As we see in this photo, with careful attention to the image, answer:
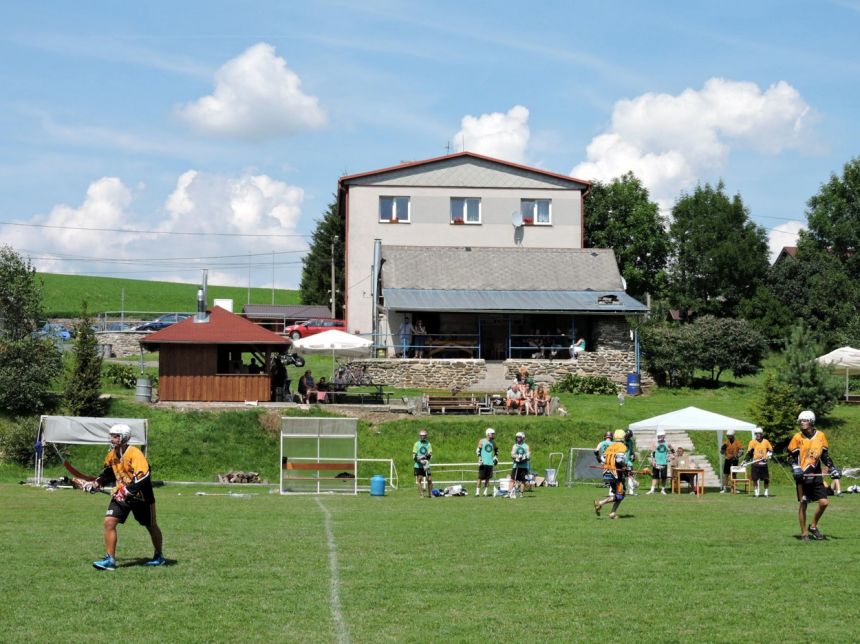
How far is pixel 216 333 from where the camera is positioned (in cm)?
3888

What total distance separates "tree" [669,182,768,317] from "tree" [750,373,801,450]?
36.1 m

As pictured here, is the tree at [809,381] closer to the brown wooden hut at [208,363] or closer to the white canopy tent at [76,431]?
the brown wooden hut at [208,363]

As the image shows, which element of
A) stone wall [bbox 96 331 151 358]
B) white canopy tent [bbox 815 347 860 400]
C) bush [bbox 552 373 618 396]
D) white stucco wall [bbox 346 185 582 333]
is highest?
white stucco wall [bbox 346 185 582 333]

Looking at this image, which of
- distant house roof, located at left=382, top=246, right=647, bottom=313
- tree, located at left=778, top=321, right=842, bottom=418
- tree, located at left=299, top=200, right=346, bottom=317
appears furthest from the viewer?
tree, located at left=299, top=200, right=346, bottom=317

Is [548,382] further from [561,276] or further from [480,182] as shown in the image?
[480,182]

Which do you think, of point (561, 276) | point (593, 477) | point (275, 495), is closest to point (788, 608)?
point (275, 495)

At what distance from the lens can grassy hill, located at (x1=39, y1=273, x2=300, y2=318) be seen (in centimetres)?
9525

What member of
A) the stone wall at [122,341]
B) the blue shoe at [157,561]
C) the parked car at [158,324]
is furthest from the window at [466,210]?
the blue shoe at [157,561]

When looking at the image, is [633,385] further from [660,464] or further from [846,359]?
[660,464]

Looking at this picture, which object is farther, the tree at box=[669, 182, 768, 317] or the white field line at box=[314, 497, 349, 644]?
the tree at box=[669, 182, 768, 317]

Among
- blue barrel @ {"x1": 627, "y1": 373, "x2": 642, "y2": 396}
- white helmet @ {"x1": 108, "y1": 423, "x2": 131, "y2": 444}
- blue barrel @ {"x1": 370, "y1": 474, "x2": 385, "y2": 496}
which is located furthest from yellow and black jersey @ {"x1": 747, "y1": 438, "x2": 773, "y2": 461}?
white helmet @ {"x1": 108, "y1": 423, "x2": 131, "y2": 444}

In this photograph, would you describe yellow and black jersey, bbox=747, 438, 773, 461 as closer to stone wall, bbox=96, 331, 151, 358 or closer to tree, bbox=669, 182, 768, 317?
stone wall, bbox=96, 331, 151, 358

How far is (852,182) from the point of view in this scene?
68688 mm

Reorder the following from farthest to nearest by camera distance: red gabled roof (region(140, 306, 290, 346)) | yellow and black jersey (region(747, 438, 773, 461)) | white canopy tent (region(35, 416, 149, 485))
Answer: red gabled roof (region(140, 306, 290, 346)), white canopy tent (region(35, 416, 149, 485)), yellow and black jersey (region(747, 438, 773, 461))
